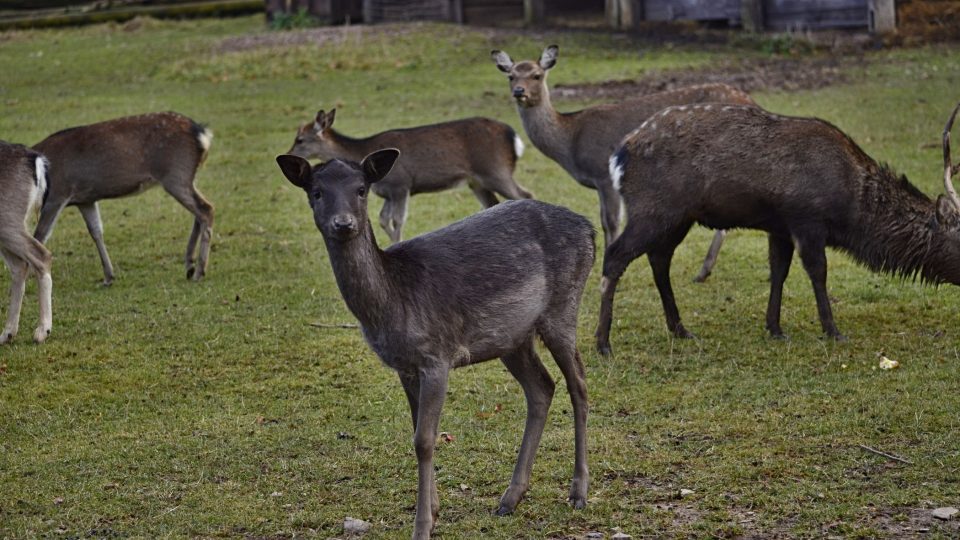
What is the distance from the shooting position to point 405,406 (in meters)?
7.20

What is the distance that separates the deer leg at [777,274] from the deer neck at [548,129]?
8.99ft

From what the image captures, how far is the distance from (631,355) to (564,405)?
101 cm

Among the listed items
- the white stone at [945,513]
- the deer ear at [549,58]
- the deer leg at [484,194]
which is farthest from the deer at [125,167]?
the white stone at [945,513]

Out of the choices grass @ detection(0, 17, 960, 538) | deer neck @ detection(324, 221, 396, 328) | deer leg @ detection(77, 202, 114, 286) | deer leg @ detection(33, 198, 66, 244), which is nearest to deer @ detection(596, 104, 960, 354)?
grass @ detection(0, 17, 960, 538)

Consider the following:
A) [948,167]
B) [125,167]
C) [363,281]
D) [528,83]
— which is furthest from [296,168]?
[528,83]

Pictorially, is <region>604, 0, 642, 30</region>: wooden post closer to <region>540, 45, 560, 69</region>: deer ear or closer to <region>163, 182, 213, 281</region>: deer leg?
<region>540, 45, 560, 69</region>: deer ear

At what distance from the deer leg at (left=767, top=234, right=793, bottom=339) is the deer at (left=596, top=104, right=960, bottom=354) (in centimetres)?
2

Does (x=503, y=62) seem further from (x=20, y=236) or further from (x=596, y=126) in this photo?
(x=20, y=236)

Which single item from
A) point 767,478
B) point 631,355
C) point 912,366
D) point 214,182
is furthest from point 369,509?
point 214,182

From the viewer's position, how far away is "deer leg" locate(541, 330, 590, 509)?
569cm

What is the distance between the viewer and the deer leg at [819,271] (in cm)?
795

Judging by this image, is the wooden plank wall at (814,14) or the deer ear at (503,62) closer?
the deer ear at (503,62)

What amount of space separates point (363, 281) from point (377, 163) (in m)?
0.50

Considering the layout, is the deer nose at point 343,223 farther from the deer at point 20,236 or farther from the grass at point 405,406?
the deer at point 20,236
